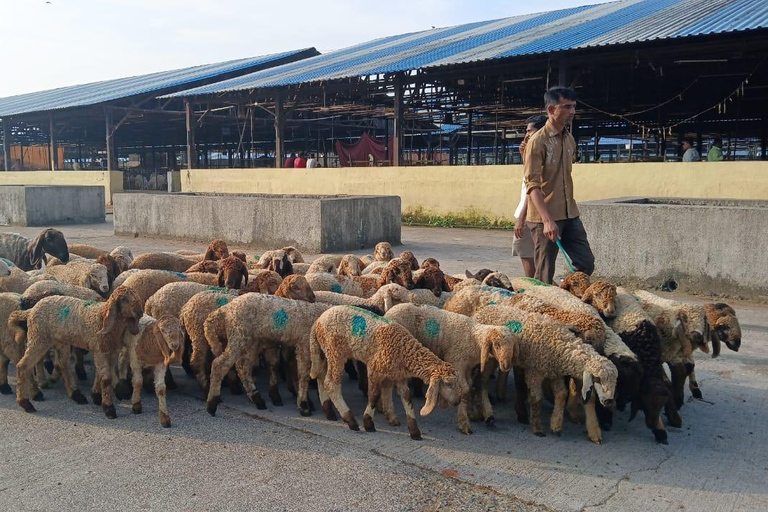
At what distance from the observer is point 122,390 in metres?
5.33

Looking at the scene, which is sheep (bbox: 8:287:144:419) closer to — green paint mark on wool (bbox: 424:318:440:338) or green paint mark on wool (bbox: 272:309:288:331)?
green paint mark on wool (bbox: 272:309:288:331)

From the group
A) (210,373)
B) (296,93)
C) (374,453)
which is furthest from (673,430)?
(296,93)

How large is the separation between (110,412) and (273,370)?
1.23 m

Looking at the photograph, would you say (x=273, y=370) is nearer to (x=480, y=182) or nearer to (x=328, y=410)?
(x=328, y=410)

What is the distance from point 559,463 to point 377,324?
1504mm

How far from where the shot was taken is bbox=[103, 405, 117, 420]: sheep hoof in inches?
193

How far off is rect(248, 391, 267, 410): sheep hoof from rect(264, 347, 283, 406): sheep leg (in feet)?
0.38

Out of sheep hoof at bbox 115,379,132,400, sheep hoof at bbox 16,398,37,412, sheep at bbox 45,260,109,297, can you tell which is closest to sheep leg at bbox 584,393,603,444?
sheep hoof at bbox 115,379,132,400

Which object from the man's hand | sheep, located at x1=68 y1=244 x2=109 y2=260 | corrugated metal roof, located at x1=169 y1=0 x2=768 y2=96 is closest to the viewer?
the man's hand

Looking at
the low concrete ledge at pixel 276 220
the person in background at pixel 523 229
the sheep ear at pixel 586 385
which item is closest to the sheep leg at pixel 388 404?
the sheep ear at pixel 586 385

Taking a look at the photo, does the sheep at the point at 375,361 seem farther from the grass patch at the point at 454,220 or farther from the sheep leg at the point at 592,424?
the grass patch at the point at 454,220

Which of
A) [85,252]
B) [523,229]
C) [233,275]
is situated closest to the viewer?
[233,275]

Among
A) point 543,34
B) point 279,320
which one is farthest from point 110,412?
point 543,34

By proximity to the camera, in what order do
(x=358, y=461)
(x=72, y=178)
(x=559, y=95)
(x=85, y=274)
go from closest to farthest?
(x=358, y=461) → (x=559, y=95) → (x=85, y=274) → (x=72, y=178)
